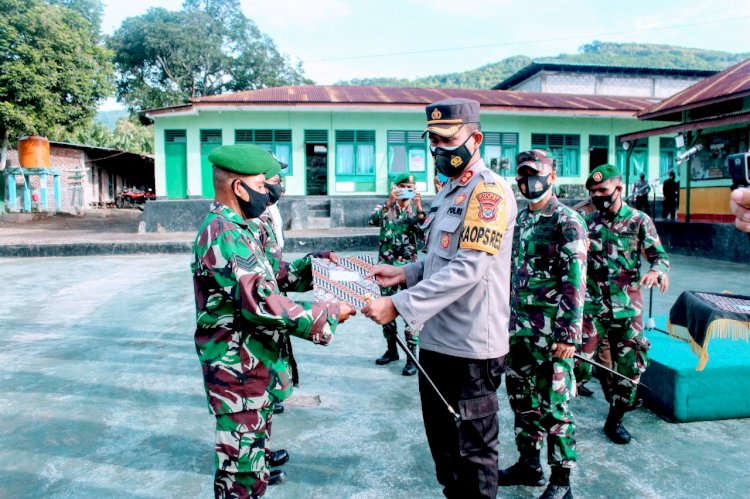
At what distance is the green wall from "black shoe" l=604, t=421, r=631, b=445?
1732cm

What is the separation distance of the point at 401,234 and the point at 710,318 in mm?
2661

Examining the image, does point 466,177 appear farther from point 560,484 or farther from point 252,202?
point 560,484

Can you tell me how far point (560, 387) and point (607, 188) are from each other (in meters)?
1.46

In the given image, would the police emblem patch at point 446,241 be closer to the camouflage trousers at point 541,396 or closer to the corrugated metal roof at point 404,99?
the camouflage trousers at point 541,396

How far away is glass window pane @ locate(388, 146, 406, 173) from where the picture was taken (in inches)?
848

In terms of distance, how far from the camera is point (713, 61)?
8444cm

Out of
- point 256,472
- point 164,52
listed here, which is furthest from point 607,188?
point 164,52

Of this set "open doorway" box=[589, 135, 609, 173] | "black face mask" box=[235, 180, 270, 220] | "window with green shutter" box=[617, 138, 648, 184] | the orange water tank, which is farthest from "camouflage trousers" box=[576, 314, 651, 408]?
the orange water tank

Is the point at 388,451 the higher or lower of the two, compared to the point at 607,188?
lower

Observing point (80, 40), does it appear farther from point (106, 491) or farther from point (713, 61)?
point (713, 61)

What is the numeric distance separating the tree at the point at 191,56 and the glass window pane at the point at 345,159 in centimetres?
1803

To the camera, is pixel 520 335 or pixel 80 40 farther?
pixel 80 40

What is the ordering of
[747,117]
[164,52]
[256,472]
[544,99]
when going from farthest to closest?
[164,52], [544,99], [747,117], [256,472]

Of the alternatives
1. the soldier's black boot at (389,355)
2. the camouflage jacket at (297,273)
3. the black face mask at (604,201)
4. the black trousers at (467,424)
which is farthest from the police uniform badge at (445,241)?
the soldier's black boot at (389,355)
